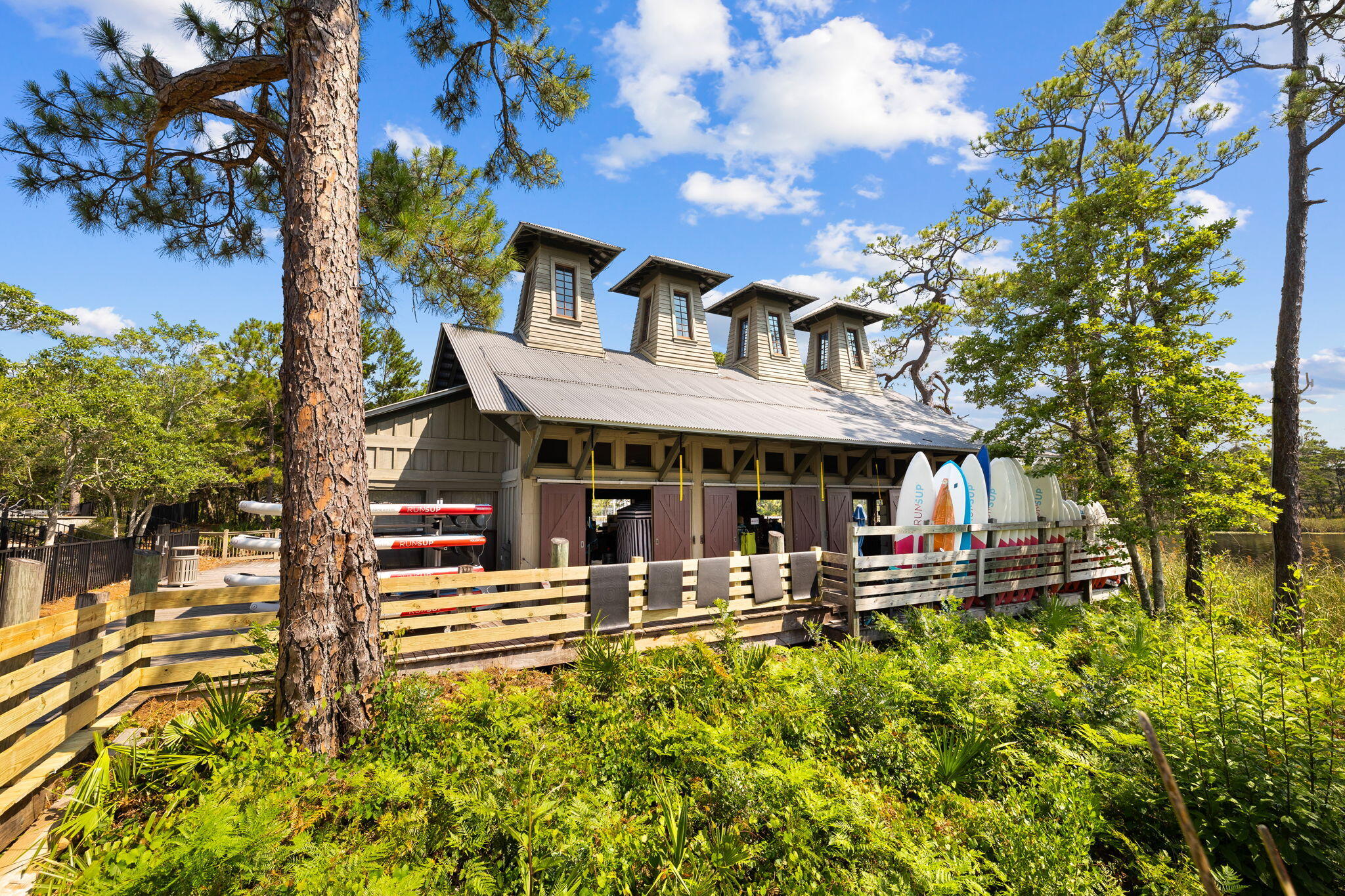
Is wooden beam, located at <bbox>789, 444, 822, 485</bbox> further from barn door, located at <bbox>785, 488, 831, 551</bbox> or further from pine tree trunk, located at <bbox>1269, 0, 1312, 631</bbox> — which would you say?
pine tree trunk, located at <bbox>1269, 0, 1312, 631</bbox>

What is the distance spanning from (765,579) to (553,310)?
30.0 feet

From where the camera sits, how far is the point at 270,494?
90.9ft

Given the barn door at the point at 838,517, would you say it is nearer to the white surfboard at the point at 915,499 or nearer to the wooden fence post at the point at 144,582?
the white surfboard at the point at 915,499

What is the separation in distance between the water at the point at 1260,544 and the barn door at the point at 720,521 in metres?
13.1

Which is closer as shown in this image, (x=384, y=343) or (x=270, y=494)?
(x=270, y=494)

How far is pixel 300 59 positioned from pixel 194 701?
597 cm

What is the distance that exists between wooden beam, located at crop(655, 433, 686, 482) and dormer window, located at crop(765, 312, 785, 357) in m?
7.92

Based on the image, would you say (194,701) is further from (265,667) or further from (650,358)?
(650,358)

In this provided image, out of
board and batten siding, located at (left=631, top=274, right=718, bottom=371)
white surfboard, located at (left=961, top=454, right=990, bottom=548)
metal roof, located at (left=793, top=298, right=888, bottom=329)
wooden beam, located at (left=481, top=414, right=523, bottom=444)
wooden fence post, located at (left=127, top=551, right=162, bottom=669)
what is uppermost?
metal roof, located at (left=793, top=298, right=888, bottom=329)

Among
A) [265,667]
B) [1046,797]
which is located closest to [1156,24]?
[1046,797]

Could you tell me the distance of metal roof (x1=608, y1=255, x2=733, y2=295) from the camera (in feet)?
51.5

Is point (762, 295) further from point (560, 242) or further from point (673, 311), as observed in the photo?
point (560, 242)

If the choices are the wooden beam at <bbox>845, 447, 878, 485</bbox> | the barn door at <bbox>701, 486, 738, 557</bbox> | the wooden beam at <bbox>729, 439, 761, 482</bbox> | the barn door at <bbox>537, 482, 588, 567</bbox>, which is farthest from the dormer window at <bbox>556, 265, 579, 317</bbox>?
the wooden beam at <bbox>845, 447, 878, 485</bbox>

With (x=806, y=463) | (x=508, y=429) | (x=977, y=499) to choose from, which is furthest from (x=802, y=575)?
(x=508, y=429)
